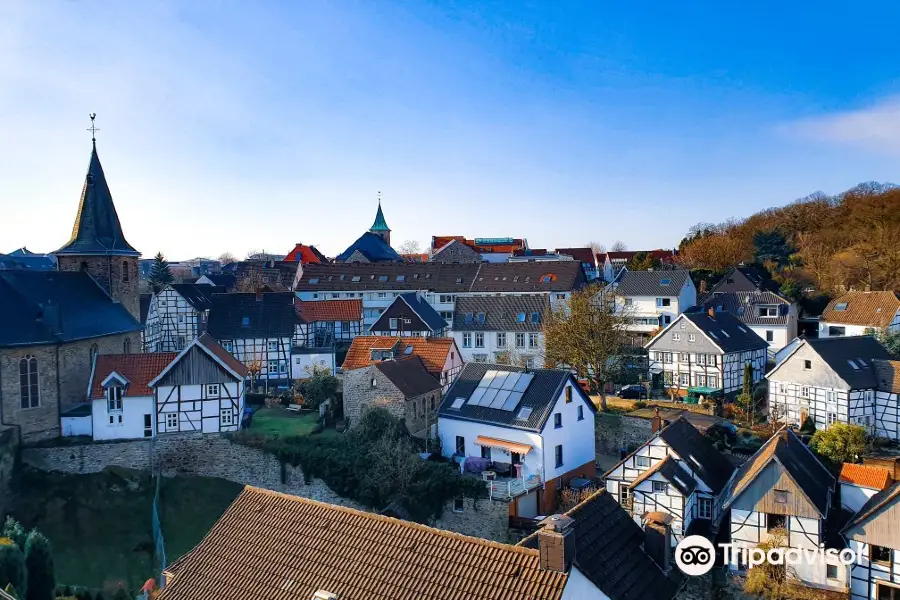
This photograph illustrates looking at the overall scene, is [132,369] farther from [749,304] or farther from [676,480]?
[749,304]

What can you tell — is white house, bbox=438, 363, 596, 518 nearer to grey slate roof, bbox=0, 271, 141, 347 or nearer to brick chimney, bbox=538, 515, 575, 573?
brick chimney, bbox=538, 515, 575, 573

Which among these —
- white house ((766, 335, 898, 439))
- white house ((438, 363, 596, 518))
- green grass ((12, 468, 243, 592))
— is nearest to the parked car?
white house ((766, 335, 898, 439))

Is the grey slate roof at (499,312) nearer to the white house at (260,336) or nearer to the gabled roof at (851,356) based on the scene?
the white house at (260,336)

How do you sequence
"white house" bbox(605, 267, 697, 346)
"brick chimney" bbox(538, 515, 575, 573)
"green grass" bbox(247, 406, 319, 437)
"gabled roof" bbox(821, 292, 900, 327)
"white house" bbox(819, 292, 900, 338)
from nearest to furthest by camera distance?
"brick chimney" bbox(538, 515, 575, 573), "green grass" bbox(247, 406, 319, 437), "white house" bbox(819, 292, 900, 338), "gabled roof" bbox(821, 292, 900, 327), "white house" bbox(605, 267, 697, 346)

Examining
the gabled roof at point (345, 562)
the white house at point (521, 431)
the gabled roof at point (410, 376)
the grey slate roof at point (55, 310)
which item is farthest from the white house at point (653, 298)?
the gabled roof at point (345, 562)

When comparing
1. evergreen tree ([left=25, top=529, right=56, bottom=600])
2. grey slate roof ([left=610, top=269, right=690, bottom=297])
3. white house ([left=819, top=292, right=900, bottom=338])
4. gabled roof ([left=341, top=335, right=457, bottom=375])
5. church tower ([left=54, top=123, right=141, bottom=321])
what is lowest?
evergreen tree ([left=25, top=529, right=56, bottom=600])

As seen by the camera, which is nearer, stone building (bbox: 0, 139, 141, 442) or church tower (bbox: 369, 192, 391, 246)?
stone building (bbox: 0, 139, 141, 442)

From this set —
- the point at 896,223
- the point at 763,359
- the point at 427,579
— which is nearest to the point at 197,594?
the point at 427,579
